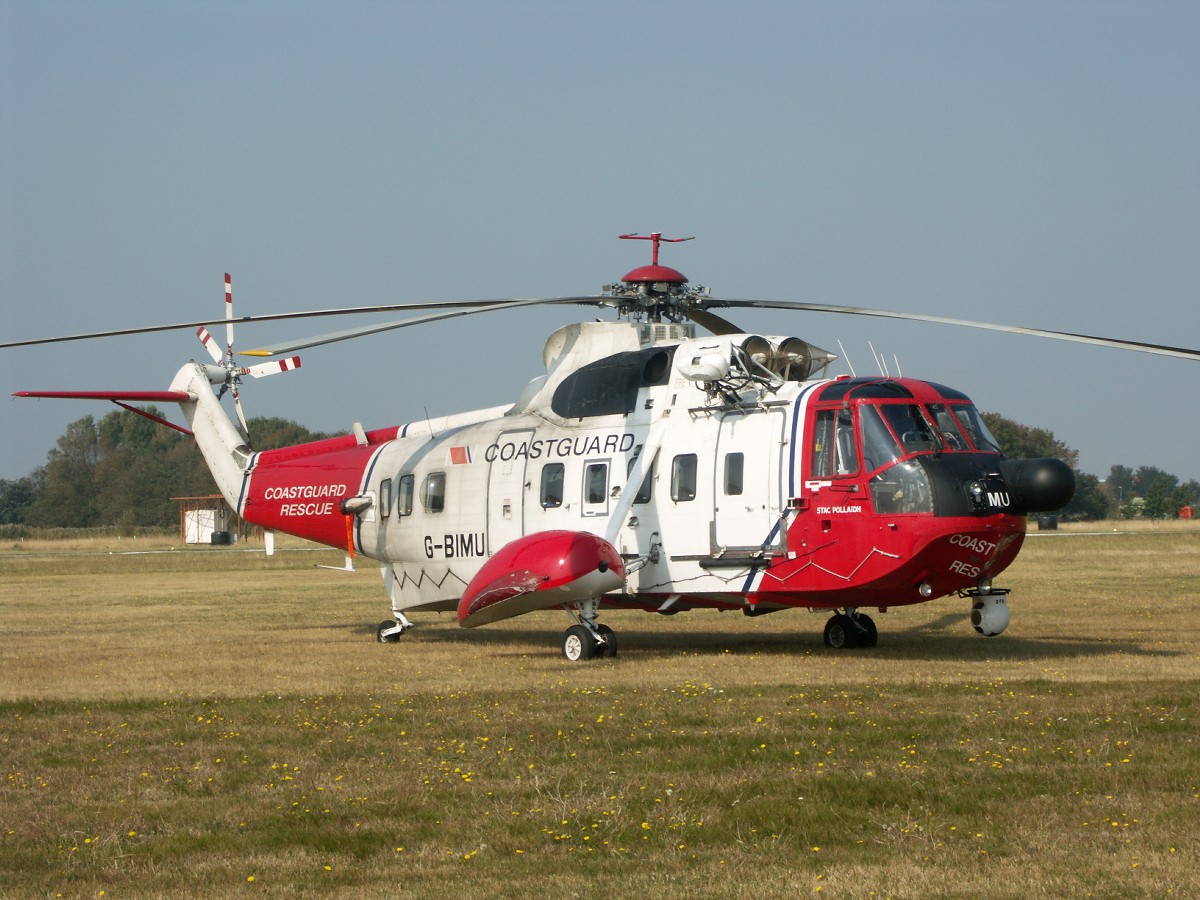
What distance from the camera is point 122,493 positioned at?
133m

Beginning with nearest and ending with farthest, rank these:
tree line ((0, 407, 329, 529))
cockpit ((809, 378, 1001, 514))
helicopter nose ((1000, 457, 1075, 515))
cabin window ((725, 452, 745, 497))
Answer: helicopter nose ((1000, 457, 1075, 515)), cockpit ((809, 378, 1001, 514)), cabin window ((725, 452, 745, 497)), tree line ((0, 407, 329, 529))

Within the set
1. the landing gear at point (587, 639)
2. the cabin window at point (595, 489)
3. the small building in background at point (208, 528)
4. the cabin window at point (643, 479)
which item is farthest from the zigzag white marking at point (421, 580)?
the small building in background at point (208, 528)

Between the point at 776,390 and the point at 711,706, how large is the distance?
5.78 metres

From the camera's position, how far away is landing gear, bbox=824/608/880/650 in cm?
2005

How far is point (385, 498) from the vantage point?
22547 millimetres

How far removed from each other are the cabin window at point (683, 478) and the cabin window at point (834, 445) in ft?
5.90

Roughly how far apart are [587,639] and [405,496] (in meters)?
4.98

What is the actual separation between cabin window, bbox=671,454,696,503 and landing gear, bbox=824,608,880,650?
127 inches

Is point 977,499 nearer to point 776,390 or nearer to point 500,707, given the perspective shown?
point 776,390

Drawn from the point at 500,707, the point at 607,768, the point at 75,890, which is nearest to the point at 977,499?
the point at 500,707

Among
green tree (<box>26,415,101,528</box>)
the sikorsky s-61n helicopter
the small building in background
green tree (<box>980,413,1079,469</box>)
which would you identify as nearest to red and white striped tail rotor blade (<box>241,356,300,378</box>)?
the sikorsky s-61n helicopter

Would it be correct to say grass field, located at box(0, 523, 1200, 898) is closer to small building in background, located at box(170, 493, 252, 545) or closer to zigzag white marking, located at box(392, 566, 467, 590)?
zigzag white marking, located at box(392, 566, 467, 590)

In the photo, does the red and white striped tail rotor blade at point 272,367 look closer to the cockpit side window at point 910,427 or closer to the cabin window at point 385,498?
the cabin window at point 385,498

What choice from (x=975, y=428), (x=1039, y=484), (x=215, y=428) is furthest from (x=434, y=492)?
(x=1039, y=484)
